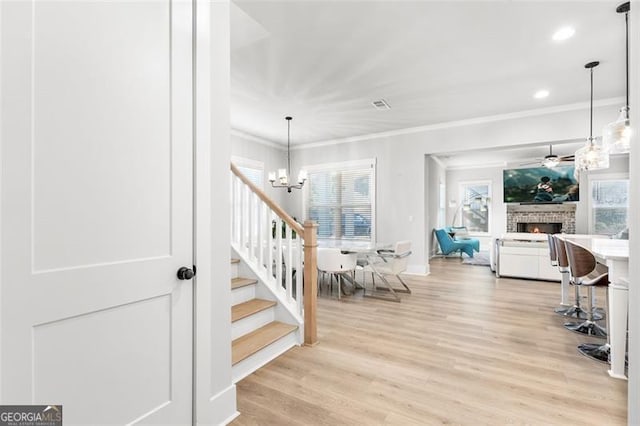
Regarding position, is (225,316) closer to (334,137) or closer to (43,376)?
(43,376)

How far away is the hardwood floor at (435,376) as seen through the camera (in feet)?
6.08

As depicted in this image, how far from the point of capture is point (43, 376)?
1115 millimetres

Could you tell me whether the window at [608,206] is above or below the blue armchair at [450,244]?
above

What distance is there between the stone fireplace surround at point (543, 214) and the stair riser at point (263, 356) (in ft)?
28.5

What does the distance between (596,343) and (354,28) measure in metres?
3.66


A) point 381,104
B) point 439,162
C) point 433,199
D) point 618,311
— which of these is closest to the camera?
point 618,311

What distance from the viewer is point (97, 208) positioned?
126cm

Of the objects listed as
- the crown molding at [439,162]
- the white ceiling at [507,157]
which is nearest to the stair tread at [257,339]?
the white ceiling at [507,157]

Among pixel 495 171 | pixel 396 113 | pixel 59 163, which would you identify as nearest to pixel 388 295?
pixel 396 113

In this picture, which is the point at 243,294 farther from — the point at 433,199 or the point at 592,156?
the point at 433,199

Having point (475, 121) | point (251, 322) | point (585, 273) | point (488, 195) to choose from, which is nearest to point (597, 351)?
point (585, 273)

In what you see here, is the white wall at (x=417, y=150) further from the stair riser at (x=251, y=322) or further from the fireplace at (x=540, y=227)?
the fireplace at (x=540, y=227)

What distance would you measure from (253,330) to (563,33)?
3926 mm

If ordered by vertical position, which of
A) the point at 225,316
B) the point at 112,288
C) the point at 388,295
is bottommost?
the point at 388,295
